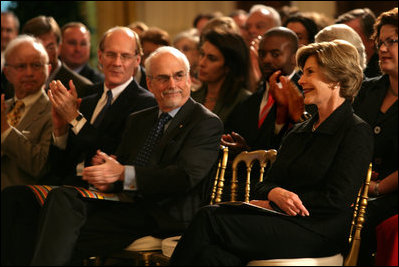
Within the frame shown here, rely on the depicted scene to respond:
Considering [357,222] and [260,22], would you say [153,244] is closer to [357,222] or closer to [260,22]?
[357,222]

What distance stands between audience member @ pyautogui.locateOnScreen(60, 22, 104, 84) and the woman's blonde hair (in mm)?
3425

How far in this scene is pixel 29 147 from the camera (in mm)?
5336

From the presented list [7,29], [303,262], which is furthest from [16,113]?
[303,262]

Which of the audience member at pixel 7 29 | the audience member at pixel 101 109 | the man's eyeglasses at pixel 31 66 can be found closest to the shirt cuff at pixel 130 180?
the audience member at pixel 101 109

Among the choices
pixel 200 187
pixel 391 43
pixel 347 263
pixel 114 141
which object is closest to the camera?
pixel 347 263

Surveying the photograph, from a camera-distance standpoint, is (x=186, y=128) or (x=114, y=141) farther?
(x=114, y=141)

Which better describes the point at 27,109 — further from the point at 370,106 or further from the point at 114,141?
the point at 370,106

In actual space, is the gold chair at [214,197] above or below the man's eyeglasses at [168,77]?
below

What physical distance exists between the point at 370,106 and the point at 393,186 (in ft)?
1.72

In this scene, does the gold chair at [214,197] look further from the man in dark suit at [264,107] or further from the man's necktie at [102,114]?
the man's necktie at [102,114]

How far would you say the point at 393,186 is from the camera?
3.57 m

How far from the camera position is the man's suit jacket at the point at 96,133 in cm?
482

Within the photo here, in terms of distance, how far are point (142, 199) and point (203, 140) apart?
465mm

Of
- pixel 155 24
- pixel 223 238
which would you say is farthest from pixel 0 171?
pixel 155 24
